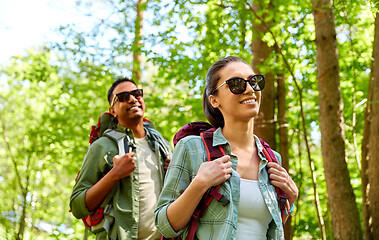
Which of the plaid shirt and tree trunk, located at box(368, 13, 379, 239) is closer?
the plaid shirt

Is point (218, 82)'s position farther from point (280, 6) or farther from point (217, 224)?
point (280, 6)

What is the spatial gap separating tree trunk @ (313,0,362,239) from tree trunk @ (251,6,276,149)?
963 mm

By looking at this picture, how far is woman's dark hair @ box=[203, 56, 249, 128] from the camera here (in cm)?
214

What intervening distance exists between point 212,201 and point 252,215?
198mm

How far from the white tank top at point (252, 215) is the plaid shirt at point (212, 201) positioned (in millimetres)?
32

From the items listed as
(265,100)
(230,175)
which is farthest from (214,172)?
(265,100)

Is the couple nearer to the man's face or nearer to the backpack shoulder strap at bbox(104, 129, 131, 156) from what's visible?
the backpack shoulder strap at bbox(104, 129, 131, 156)

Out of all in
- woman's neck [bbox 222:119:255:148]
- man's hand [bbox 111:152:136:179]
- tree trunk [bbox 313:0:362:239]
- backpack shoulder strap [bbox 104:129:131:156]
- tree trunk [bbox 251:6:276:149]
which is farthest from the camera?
tree trunk [bbox 251:6:276:149]

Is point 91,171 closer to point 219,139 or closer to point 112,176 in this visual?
point 112,176

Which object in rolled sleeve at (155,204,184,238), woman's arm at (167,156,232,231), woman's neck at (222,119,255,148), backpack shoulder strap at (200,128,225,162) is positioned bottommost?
rolled sleeve at (155,204,184,238)

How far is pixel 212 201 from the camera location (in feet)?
6.07

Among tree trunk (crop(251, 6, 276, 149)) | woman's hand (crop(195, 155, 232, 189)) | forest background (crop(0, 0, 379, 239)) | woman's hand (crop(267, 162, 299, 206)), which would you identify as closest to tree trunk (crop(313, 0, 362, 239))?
forest background (crop(0, 0, 379, 239))

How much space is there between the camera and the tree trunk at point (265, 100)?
6023 mm

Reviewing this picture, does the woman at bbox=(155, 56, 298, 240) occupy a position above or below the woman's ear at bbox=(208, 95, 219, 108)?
Result: below
